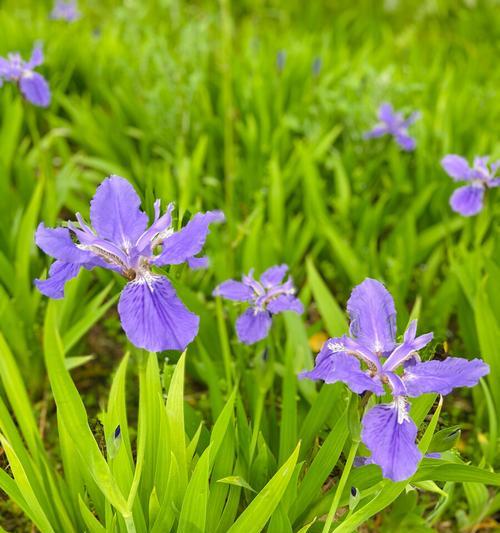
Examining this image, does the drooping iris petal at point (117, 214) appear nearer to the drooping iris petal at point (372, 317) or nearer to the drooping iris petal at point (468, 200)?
the drooping iris petal at point (372, 317)

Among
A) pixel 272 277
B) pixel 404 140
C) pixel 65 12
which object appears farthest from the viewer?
pixel 65 12

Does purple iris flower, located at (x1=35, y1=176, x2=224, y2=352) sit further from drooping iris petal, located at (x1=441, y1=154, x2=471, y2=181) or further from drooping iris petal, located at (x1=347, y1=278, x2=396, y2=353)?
drooping iris petal, located at (x1=441, y1=154, x2=471, y2=181)

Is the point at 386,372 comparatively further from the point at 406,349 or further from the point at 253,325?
the point at 253,325

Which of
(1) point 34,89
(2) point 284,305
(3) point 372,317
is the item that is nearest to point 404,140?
(2) point 284,305

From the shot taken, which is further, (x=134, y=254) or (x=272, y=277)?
(x=272, y=277)

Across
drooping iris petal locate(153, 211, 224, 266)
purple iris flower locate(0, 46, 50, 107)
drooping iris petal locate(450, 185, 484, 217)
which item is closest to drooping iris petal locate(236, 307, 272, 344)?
drooping iris petal locate(153, 211, 224, 266)

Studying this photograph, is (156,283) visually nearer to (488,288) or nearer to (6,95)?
(488,288)

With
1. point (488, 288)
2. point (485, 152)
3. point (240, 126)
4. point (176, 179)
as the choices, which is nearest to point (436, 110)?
point (485, 152)

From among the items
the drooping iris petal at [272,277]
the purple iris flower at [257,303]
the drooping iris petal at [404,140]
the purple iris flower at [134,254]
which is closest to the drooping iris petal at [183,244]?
the purple iris flower at [134,254]
